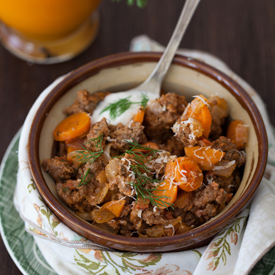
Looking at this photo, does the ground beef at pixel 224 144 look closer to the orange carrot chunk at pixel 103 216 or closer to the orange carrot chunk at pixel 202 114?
the orange carrot chunk at pixel 202 114

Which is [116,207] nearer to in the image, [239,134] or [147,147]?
[147,147]

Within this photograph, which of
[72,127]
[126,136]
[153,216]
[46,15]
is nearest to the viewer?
[153,216]

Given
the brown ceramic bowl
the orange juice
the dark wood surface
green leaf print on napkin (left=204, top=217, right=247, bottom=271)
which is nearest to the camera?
the brown ceramic bowl

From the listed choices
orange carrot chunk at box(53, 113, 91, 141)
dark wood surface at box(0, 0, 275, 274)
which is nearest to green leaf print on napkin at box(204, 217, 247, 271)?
orange carrot chunk at box(53, 113, 91, 141)

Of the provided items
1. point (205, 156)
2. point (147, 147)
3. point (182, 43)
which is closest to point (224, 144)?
point (205, 156)

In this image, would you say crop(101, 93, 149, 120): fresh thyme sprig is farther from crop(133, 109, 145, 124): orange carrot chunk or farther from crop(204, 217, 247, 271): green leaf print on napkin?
crop(204, 217, 247, 271): green leaf print on napkin

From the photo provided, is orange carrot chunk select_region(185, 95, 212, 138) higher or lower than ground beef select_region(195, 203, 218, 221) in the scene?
higher
